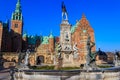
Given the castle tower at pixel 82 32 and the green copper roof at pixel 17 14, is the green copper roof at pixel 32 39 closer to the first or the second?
the green copper roof at pixel 17 14

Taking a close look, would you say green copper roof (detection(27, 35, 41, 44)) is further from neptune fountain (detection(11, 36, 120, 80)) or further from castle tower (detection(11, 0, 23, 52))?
neptune fountain (detection(11, 36, 120, 80))

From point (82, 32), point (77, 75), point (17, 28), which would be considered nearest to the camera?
point (77, 75)

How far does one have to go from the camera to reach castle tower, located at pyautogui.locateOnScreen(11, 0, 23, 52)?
8674 centimetres

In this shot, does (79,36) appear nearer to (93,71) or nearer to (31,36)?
(31,36)

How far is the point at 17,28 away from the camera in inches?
3570

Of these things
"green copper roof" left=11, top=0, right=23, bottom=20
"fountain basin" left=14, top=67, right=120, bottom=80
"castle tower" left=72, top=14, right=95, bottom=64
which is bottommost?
"fountain basin" left=14, top=67, right=120, bottom=80

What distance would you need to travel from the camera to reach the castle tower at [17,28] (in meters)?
86.7

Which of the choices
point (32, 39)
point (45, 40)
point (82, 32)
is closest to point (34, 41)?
point (32, 39)

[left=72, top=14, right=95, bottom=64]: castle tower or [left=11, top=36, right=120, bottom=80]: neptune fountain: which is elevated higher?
[left=72, top=14, right=95, bottom=64]: castle tower

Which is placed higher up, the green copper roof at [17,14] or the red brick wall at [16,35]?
the green copper roof at [17,14]

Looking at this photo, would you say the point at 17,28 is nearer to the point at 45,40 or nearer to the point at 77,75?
the point at 45,40

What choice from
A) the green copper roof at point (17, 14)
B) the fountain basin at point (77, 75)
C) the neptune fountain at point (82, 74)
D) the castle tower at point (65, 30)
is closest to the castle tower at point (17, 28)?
the green copper roof at point (17, 14)

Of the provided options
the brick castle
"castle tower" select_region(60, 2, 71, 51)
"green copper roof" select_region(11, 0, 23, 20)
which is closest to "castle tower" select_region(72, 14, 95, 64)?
the brick castle

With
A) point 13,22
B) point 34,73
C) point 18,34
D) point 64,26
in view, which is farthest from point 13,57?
point 34,73
